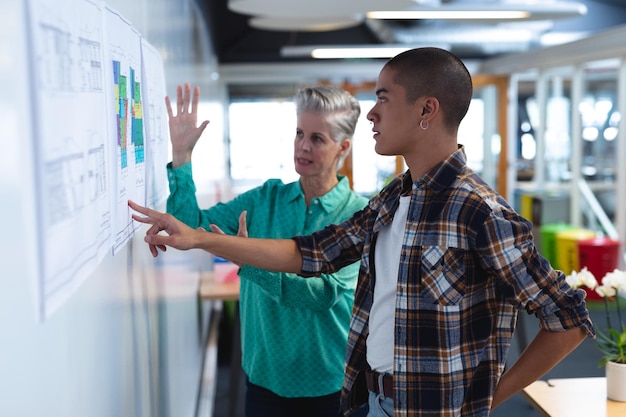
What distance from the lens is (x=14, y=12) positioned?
94 centimetres

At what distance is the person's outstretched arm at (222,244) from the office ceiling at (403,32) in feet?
15.0

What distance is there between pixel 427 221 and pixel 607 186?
8390 mm

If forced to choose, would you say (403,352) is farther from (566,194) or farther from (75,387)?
(566,194)

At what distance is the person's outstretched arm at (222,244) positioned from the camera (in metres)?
1.79

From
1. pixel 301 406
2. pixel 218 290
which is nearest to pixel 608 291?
pixel 301 406

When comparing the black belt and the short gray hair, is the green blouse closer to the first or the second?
the short gray hair

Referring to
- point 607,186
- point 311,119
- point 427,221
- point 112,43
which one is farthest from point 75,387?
point 607,186

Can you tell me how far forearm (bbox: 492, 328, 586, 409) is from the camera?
1.85 metres

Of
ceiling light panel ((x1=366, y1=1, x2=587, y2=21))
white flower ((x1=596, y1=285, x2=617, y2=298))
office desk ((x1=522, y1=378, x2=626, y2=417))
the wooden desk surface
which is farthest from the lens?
ceiling light panel ((x1=366, y1=1, x2=587, y2=21))

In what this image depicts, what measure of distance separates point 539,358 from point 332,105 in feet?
3.53

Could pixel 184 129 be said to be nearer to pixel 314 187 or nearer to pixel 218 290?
pixel 314 187

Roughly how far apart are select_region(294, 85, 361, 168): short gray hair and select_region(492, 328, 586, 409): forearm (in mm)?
991

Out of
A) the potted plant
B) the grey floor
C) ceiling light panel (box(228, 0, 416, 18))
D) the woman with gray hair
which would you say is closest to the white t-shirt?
the woman with gray hair

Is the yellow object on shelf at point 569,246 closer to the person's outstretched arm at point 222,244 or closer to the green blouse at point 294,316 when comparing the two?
the green blouse at point 294,316
